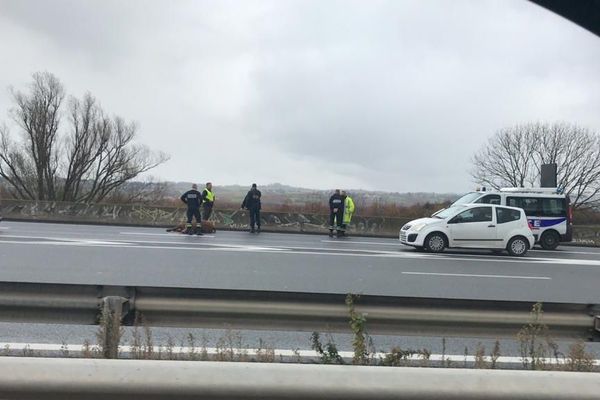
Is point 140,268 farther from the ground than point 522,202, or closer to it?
closer to it

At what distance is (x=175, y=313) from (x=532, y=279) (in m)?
9.46

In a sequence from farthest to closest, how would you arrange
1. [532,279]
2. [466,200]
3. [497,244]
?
[466,200], [497,244], [532,279]

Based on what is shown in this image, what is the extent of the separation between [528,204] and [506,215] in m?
3.74

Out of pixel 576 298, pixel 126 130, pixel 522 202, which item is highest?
pixel 126 130

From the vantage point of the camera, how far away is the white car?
1609 cm

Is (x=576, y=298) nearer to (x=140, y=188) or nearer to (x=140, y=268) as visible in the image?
(x=140, y=268)

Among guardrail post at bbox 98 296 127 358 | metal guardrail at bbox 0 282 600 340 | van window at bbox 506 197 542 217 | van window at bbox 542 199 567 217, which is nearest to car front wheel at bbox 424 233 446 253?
van window at bbox 506 197 542 217

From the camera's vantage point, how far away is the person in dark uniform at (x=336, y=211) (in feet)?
70.0

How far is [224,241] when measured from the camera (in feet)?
56.2

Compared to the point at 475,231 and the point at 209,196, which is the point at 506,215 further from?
the point at 209,196

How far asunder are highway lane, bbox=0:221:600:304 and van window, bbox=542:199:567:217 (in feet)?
10.8

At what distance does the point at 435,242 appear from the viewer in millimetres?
16078

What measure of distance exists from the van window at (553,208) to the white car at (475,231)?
380 cm

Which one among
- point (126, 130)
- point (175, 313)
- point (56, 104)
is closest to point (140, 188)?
point (126, 130)
